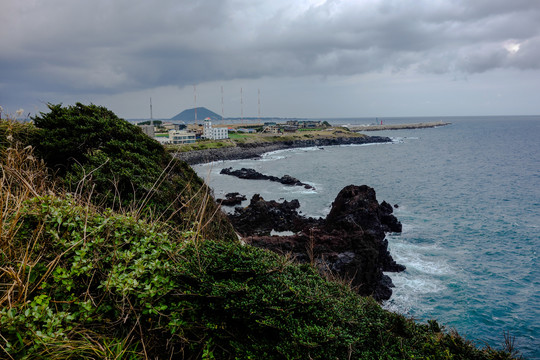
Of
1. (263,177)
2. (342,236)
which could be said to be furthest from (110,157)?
(263,177)

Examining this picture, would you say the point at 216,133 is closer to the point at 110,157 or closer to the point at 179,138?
the point at 179,138

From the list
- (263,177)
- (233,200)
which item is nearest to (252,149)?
(263,177)

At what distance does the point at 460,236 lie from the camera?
24.7m

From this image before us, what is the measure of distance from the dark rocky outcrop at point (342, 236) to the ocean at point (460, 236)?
1228 millimetres

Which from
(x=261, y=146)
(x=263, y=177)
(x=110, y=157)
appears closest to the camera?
(x=110, y=157)

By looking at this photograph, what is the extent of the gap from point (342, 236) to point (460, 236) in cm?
1153

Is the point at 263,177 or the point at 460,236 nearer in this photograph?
the point at 460,236

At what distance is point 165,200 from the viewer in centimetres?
834

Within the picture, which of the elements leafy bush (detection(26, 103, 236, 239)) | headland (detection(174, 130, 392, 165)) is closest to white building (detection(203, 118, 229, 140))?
headland (detection(174, 130, 392, 165))

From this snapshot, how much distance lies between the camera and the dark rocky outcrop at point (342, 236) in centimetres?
1611

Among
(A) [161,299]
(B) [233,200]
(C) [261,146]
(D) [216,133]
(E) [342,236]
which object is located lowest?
(B) [233,200]

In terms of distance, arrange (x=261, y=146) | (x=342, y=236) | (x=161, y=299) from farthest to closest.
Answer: (x=261, y=146) → (x=342, y=236) → (x=161, y=299)

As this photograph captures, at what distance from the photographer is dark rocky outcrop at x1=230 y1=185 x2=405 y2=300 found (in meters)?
16.1

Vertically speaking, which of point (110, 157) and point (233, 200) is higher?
point (110, 157)
